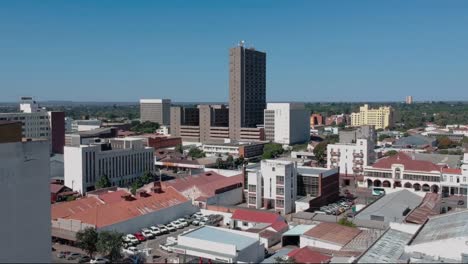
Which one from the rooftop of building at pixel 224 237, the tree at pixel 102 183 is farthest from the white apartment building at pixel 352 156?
the rooftop of building at pixel 224 237

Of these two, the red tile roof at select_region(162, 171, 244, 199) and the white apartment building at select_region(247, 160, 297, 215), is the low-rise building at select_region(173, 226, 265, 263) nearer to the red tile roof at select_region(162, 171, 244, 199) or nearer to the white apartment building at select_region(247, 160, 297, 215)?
the white apartment building at select_region(247, 160, 297, 215)

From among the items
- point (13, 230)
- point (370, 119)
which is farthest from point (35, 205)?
point (370, 119)

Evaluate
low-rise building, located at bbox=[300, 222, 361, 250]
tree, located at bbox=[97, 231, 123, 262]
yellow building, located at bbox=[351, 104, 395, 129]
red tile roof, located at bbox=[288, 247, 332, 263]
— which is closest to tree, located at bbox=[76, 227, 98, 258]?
tree, located at bbox=[97, 231, 123, 262]

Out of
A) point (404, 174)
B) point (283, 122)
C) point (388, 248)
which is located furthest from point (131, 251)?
point (283, 122)

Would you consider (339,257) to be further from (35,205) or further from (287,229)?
(35,205)

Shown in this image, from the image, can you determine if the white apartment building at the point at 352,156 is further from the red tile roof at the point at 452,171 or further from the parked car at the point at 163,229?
the parked car at the point at 163,229

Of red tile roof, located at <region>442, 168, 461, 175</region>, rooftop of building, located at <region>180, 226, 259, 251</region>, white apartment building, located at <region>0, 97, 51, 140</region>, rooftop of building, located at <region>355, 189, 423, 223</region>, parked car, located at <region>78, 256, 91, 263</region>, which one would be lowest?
parked car, located at <region>78, 256, 91, 263</region>
